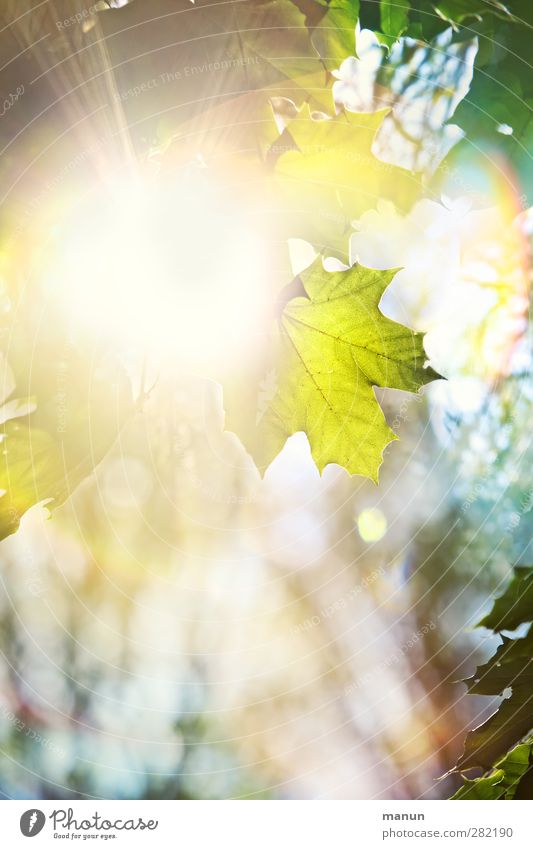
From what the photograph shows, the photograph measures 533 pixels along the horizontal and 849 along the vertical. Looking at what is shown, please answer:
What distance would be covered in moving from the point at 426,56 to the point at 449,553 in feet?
1.78

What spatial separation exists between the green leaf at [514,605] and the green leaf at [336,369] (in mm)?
240

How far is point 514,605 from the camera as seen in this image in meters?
0.56

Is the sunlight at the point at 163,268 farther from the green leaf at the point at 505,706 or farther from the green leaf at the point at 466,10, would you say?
the green leaf at the point at 505,706

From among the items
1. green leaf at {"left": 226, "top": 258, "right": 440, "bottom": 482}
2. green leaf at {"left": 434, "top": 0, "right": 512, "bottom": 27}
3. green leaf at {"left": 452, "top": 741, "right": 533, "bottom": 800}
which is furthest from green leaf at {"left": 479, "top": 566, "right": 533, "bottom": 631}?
green leaf at {"left": 434, "top": 0, "right": 512, "bottom": 27}

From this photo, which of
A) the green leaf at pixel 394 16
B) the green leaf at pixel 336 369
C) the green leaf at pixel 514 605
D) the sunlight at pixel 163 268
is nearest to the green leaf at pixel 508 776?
the green leaf at pixel 514 605

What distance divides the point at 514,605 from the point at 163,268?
0.51 metres

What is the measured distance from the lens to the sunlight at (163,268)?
504mm

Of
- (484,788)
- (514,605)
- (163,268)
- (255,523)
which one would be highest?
(163,268)

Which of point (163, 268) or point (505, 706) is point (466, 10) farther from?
point (505, 706)

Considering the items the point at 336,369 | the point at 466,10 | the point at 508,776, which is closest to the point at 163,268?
the point at 336,369

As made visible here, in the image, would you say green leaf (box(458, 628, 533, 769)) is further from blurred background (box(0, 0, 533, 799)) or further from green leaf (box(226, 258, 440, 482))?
green leaf (box(226, 258, 440, 482))
